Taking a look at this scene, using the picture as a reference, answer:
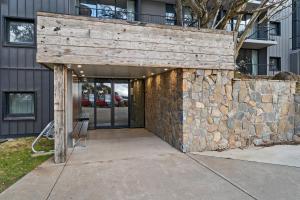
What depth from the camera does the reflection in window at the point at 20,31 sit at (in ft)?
32.4

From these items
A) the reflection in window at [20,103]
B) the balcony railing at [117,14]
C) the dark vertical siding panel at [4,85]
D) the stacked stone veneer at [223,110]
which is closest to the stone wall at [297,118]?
the stacked stone veneer at [223,110]

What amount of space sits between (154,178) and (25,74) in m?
7.63

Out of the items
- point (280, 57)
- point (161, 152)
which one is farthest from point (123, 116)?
point (280, 57)

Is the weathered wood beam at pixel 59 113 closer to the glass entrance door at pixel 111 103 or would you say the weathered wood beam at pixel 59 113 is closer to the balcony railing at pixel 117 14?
the glass entrance door at pixel 111 103

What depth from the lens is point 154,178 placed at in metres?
4.92

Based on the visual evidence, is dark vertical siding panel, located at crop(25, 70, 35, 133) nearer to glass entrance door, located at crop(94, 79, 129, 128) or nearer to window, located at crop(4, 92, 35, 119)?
window, located at crop(4, 92, 35, 119)

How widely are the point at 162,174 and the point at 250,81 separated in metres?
4.60

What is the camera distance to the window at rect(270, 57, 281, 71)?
17156mm

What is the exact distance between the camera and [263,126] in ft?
25.9

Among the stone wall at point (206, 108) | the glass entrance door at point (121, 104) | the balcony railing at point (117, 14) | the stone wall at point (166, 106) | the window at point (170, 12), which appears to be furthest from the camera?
the window at point (170, 12)

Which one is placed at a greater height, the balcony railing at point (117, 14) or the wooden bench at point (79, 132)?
the balcony railing at point (117, 14)

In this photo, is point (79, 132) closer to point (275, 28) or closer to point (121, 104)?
point (121, 104)

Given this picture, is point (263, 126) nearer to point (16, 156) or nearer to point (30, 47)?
point (16, 156)

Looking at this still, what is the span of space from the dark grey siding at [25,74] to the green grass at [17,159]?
0.95 metres
